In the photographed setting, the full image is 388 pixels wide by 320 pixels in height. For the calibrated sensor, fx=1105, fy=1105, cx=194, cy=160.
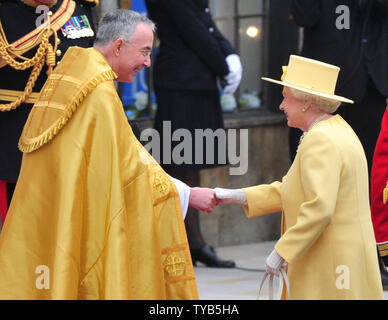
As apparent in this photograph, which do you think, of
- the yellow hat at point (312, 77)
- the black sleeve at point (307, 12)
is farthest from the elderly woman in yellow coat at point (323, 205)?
the black sleeve at point (307, 12)

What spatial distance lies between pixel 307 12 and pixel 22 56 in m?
2.63

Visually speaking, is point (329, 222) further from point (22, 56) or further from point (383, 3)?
point (383, 3)

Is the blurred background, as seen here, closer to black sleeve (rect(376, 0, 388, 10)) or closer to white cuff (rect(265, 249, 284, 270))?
black sleeve (rect(376, 0, 388, 10))

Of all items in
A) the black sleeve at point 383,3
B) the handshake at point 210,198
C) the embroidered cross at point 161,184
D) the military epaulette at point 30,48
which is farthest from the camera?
the black sleeve at point 383,3

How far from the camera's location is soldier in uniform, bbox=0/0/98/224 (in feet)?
17.5

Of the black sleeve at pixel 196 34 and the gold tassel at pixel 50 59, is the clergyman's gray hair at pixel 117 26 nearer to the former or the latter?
the gold tassel at pixel 50 59

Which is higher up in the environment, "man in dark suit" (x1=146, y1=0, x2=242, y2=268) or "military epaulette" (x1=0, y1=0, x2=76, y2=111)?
"man in dark suit" (x1=146, y1=0, x2=242, y2=268)

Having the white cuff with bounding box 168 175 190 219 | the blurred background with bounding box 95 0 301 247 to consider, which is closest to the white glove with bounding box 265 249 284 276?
the white cuff with bounding box 168 175 190 219

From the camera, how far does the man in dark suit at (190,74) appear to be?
7559 millimetres

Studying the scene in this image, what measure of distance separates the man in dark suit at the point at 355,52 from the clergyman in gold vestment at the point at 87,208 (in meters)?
3.02

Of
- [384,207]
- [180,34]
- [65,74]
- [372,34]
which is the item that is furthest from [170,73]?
[65,74]

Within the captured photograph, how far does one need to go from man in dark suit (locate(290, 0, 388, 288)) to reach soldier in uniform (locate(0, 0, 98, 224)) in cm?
243
